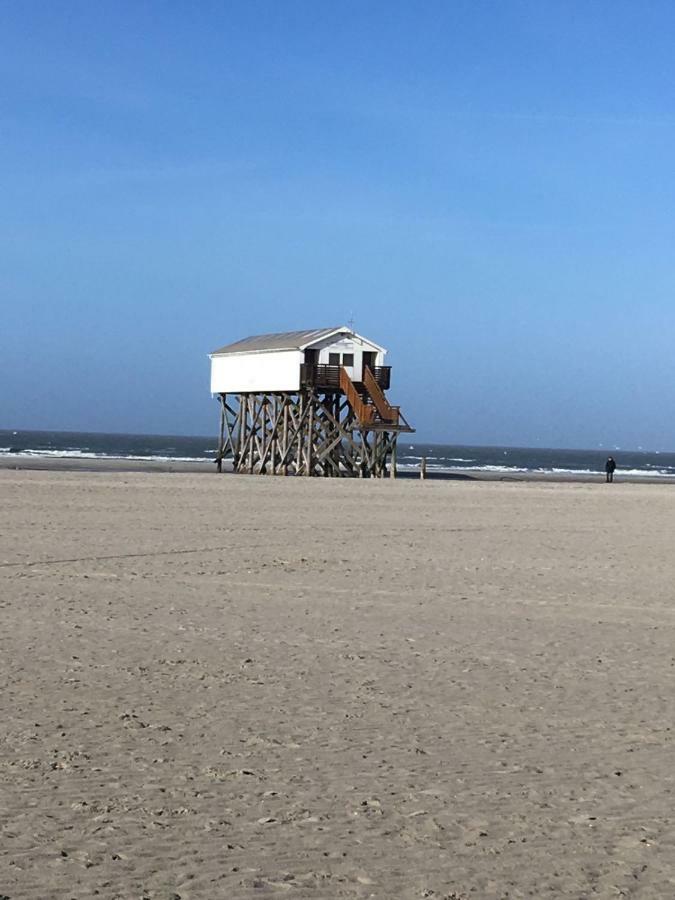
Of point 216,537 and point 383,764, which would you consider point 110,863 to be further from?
point 216,537

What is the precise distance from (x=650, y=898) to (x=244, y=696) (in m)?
3.71

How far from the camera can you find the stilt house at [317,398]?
4562 cm

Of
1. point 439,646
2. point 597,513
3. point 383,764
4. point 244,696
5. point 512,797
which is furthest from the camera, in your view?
point 597,513

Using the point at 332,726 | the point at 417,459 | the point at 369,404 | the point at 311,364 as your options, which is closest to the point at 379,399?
the point at 369,404

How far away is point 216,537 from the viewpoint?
1877cm

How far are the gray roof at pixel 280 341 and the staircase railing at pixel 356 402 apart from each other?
1.50 meters

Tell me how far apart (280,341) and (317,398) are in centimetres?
331

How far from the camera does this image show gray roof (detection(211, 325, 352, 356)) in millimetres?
45750

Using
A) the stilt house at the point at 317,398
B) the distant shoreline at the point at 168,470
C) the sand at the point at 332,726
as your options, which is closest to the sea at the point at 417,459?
the distant shoreline at the point at 168,470

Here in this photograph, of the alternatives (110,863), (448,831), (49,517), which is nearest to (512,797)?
(448,831)

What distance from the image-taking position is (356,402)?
45.5 metres

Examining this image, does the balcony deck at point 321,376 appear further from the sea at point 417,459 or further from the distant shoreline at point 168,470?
the sea at point 417,459

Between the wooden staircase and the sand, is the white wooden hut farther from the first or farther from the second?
the sand

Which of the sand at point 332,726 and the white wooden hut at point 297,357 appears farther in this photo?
the white wooden hut at point 297,357
